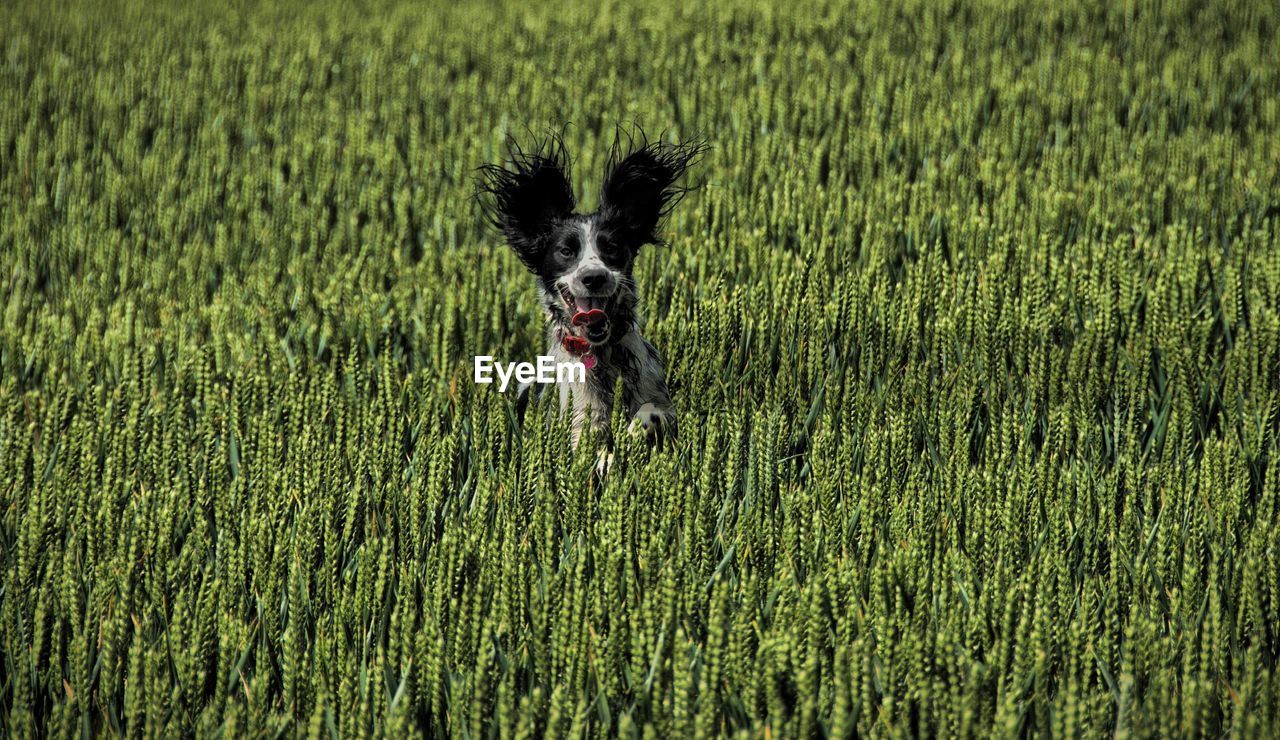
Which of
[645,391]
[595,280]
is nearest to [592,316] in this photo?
[595,280]

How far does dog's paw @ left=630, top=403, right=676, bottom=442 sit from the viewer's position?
243cm

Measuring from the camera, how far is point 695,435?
103 inches

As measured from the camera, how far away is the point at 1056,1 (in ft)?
23.7

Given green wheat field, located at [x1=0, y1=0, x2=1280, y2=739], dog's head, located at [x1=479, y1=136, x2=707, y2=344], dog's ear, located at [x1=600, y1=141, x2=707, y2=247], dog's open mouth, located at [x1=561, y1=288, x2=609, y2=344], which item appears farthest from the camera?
dog's ear, located at [x1=600, y1=141, x2=707, y2=247]

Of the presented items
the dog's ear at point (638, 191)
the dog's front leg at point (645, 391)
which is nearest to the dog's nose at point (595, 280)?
the dog's front leg at point (645, 391)

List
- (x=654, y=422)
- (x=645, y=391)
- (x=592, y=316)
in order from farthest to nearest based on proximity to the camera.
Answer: (x=654, y=422) → (x=645, y=391) → (x=592, y=316)

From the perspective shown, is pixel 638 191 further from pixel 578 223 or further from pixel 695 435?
pixel 695 435

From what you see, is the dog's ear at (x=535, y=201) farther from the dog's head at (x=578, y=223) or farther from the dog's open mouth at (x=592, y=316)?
the dog's open mouth at (x=592, y=316)

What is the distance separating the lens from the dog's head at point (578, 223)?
237 cm

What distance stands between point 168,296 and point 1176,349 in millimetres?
3450

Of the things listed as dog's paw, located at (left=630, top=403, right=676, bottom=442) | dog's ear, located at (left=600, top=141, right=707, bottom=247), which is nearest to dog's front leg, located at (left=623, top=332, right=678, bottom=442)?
dog's paw, located at (left=630, top=403, right=676, bottom=442)

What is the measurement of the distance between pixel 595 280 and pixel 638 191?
373 millimetres

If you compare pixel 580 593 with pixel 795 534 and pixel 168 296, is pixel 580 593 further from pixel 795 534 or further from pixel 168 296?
pixel 168 296

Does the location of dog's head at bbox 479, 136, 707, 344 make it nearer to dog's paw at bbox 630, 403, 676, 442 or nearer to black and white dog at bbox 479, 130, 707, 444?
black and white dog at bbox 479, 130, 707, 444
